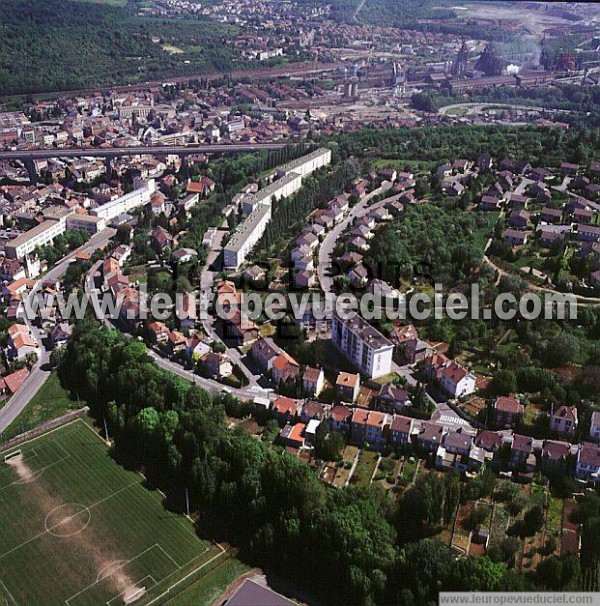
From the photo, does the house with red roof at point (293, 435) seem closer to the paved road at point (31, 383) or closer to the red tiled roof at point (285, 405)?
the red tiled roof at point (285, 405)

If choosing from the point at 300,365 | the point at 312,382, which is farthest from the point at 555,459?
the point at 300,365

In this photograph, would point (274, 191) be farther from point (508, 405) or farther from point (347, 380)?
point (508, 405)

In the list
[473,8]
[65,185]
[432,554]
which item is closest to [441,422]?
[432,554]

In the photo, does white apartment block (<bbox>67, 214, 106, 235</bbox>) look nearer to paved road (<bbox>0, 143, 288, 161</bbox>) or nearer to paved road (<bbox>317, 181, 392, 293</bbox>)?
paved road (<bbox>0, 143, 288, 161</bbox>)

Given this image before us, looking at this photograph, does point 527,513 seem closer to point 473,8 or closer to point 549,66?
point 549,66

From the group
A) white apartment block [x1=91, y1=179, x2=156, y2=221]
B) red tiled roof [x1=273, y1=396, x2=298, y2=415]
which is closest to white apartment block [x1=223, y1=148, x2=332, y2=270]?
white apartment block [x1=91, y1=179, x2=156, y2=221]

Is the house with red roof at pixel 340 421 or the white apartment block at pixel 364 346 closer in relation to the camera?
the house with red roof at pixel 340 421

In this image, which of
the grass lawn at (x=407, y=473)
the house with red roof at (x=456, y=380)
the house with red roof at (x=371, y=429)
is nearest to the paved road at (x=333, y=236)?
the house with red roof at (x=456, y=380)
